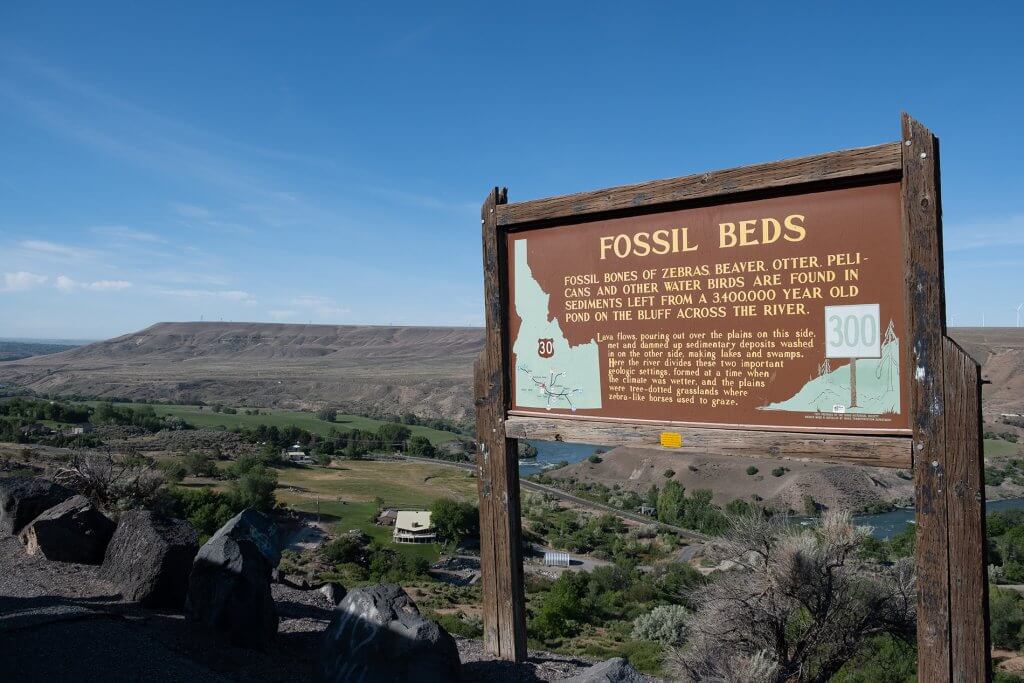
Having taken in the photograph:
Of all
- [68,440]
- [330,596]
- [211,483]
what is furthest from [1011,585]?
[68,440]

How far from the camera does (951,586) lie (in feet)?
15.5

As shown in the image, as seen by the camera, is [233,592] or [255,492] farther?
[255,492]

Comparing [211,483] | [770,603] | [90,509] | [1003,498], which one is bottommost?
[1003,498]

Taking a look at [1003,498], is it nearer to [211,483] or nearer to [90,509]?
[211,483]

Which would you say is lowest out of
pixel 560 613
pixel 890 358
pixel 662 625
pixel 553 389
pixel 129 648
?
pixel 560 613

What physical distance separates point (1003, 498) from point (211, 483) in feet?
172

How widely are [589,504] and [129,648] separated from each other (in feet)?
150

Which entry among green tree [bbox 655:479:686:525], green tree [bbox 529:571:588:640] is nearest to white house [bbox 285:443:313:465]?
green tree [bbox 655:479:686:525]

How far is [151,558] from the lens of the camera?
28.5 ft

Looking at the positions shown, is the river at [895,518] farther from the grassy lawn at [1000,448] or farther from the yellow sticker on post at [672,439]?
the yellow sticker on post at [672,439]

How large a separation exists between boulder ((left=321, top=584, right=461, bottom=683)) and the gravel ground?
0.34m

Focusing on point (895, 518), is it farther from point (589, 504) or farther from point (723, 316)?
point (723, 316)

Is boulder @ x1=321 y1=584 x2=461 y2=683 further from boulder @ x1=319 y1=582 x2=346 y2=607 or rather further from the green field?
the green field

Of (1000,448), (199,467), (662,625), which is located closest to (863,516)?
(1000,448)
